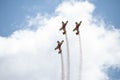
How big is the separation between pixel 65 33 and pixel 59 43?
5755mm

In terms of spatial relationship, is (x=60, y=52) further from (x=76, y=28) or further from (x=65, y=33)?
(x=76, y=28)

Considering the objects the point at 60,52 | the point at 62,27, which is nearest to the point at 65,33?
the point at 62,27

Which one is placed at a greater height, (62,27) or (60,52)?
(62,27)

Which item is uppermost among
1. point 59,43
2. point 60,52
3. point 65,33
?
point 65,33

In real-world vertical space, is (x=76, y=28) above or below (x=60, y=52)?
above

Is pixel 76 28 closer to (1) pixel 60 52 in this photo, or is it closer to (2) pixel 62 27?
(2) pixel 62 27

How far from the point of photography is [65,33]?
72.5 m

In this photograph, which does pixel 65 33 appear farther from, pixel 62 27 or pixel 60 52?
pixel 60 52

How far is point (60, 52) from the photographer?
71.4 m

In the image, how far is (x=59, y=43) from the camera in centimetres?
7281

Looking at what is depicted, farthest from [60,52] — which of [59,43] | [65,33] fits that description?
[65,33]

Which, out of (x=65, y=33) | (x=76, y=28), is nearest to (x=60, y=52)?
(x=65, y=33)

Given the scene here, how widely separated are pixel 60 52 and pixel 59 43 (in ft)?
15.0

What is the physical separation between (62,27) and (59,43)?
27.0 feet
